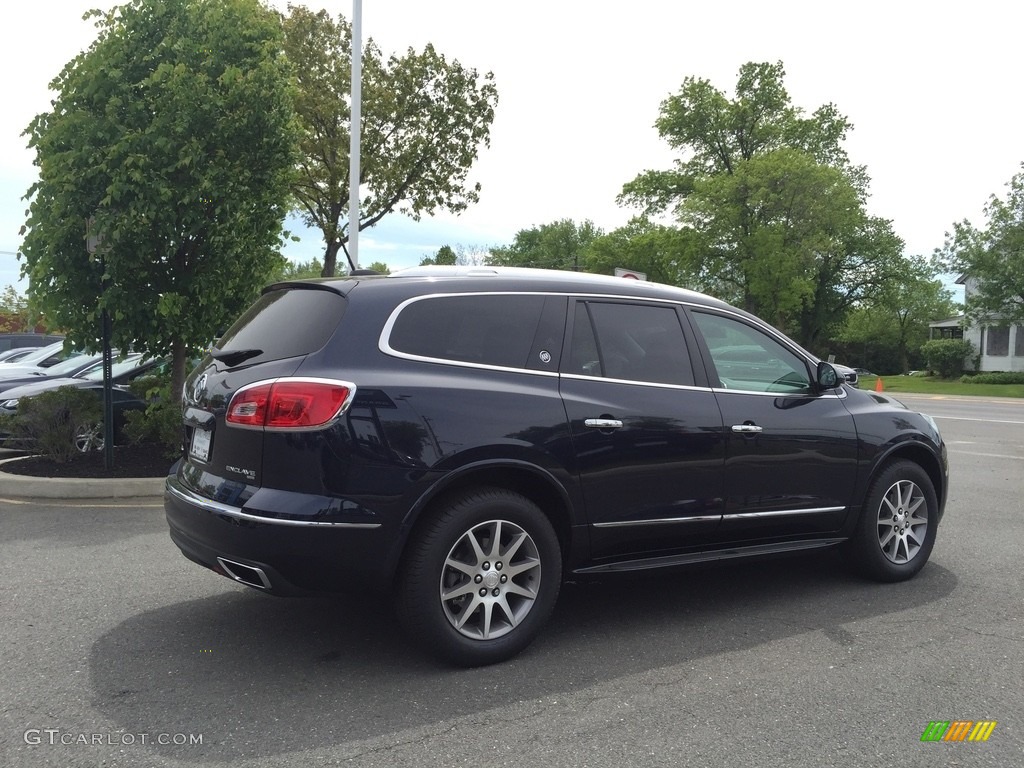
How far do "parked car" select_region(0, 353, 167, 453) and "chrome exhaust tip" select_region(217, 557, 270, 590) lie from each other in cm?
627

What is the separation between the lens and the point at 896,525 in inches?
207

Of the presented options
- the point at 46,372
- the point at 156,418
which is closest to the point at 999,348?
the point at 46,372

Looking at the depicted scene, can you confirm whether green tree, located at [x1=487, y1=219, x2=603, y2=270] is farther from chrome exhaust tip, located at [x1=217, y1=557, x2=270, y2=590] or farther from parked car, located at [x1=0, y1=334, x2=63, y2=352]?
chrome exhaust tip, located at [x1=217, y1=557, x2=270, y2=590]

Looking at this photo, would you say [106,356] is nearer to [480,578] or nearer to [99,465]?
[99,465]

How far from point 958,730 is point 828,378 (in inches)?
86.9

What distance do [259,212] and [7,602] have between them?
566cm

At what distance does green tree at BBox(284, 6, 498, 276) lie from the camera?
20.0 m

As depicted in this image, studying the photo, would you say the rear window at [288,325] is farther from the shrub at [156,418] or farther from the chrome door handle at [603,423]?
the shrub at [156,418]

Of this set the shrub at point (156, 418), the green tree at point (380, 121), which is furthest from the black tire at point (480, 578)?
the green tree at point (380, 121)

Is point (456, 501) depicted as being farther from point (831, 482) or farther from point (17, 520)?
point (17, 520)

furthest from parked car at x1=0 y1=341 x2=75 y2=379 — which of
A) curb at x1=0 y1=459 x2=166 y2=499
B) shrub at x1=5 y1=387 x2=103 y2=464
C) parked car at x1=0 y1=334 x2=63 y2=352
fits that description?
parked car at x1=0 y1=334 x2=63 y2=352

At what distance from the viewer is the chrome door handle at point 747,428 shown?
4.55 m

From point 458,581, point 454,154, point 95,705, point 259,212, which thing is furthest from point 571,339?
point 454,154

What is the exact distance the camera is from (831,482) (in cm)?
492
